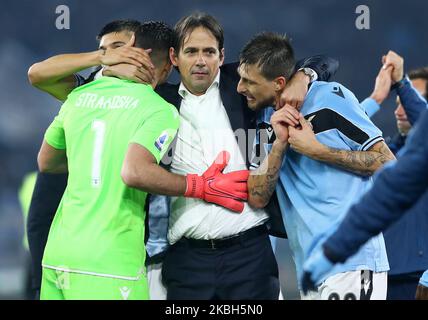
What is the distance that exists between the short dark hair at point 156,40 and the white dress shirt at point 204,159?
0.19 m

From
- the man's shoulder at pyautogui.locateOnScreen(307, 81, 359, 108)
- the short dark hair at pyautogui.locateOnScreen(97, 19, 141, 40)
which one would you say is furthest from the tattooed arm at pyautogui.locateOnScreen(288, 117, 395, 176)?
the short dark hair at pyautogui.locateOnScreen(97, 19, 141, 40)

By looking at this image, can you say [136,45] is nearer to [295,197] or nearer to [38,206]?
[295,197]

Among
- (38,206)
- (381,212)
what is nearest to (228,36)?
(38,206)

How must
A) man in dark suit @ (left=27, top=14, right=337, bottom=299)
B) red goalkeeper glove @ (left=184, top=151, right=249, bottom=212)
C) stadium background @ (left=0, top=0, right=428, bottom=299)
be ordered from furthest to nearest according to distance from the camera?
1. stadium background @ (left=0, top=0, right=428, bottom=299)
2. man in dark suit @ (left=27, top=14, right=337, bottom=299)
3. red goalkeeper glove @ (left=184, top=151, right=249, bottom=212)

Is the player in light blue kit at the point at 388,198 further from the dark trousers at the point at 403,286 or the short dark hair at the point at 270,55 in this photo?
the dark trousers at the point at 403,286

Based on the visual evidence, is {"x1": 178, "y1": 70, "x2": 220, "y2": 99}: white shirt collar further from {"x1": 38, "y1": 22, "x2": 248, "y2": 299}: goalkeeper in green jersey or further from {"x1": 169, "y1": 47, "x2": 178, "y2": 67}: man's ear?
{"x1": 38, "y1": 22, "x2": 248, "y2": 299}: goalkeeper in green jersey

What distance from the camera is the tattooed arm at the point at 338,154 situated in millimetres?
3551

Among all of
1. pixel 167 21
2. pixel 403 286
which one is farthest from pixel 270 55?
pixel 167 21

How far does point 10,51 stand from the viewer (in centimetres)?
870

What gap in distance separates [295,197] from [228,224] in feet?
1.15

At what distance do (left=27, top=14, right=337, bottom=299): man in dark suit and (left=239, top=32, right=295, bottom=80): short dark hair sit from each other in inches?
3.4

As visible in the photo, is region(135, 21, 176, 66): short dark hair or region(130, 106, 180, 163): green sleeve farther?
region(135, 21, 176, 66): short dark hair

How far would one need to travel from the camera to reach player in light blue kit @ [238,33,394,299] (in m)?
3.56
